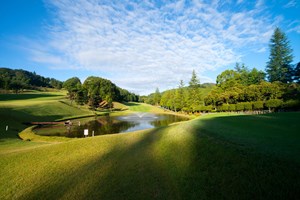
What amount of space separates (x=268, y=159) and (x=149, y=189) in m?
4.56

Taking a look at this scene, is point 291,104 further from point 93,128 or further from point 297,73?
point 93,128

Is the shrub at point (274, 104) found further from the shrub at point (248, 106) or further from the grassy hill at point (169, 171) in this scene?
the grassy hill at point (169, 171)

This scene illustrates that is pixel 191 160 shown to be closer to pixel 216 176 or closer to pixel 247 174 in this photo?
pixel 216 176

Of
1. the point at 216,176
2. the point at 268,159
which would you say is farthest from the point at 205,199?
the point at 268,159

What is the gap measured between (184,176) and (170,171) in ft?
2.83

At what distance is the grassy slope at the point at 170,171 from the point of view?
480cm

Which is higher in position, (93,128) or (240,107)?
(240,107)

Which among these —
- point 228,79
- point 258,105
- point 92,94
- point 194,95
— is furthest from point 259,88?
point 92,94

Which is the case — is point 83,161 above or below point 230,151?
below

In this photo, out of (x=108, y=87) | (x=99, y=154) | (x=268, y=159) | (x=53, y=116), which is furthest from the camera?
(x=108, y=87)

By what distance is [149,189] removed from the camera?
6051 mm

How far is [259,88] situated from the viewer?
38875 millimetres

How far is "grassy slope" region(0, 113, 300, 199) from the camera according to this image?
4.80 meters

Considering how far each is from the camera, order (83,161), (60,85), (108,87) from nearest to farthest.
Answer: (83,161)
(108,87)
(60,85)
